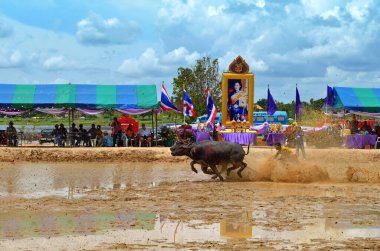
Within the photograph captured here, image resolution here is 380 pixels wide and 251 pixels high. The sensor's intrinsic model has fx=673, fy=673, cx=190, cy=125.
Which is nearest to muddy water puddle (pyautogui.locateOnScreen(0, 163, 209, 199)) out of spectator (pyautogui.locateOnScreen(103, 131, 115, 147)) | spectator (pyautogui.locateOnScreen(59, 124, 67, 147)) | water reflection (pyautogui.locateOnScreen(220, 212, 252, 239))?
water reflection (pyautogui.locateOnScreen(220, 212, 252, 239))

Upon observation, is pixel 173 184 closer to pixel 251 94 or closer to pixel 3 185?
pixel 3 185

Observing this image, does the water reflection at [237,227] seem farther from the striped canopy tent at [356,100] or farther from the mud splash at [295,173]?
the striped canopy tent at [356,100]

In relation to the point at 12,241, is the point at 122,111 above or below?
above

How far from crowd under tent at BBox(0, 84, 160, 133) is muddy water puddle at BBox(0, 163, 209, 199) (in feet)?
26.3

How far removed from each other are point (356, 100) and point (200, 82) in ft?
73.8

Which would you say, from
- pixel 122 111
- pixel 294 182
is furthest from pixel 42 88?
pixel 294 182

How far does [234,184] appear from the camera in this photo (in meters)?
18.1

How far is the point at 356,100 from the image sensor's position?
3438 centimetres

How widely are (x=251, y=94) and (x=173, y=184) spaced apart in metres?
18.4

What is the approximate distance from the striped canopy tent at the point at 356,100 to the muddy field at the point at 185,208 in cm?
1019

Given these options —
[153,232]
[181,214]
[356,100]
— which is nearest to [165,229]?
[153,232]

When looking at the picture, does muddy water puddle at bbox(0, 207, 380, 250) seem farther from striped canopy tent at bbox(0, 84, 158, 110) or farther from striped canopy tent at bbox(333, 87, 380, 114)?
striped canopy tent at bbox(333, 87, 380, 114)

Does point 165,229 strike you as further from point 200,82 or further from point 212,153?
point 200,82

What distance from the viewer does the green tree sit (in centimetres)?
5497
